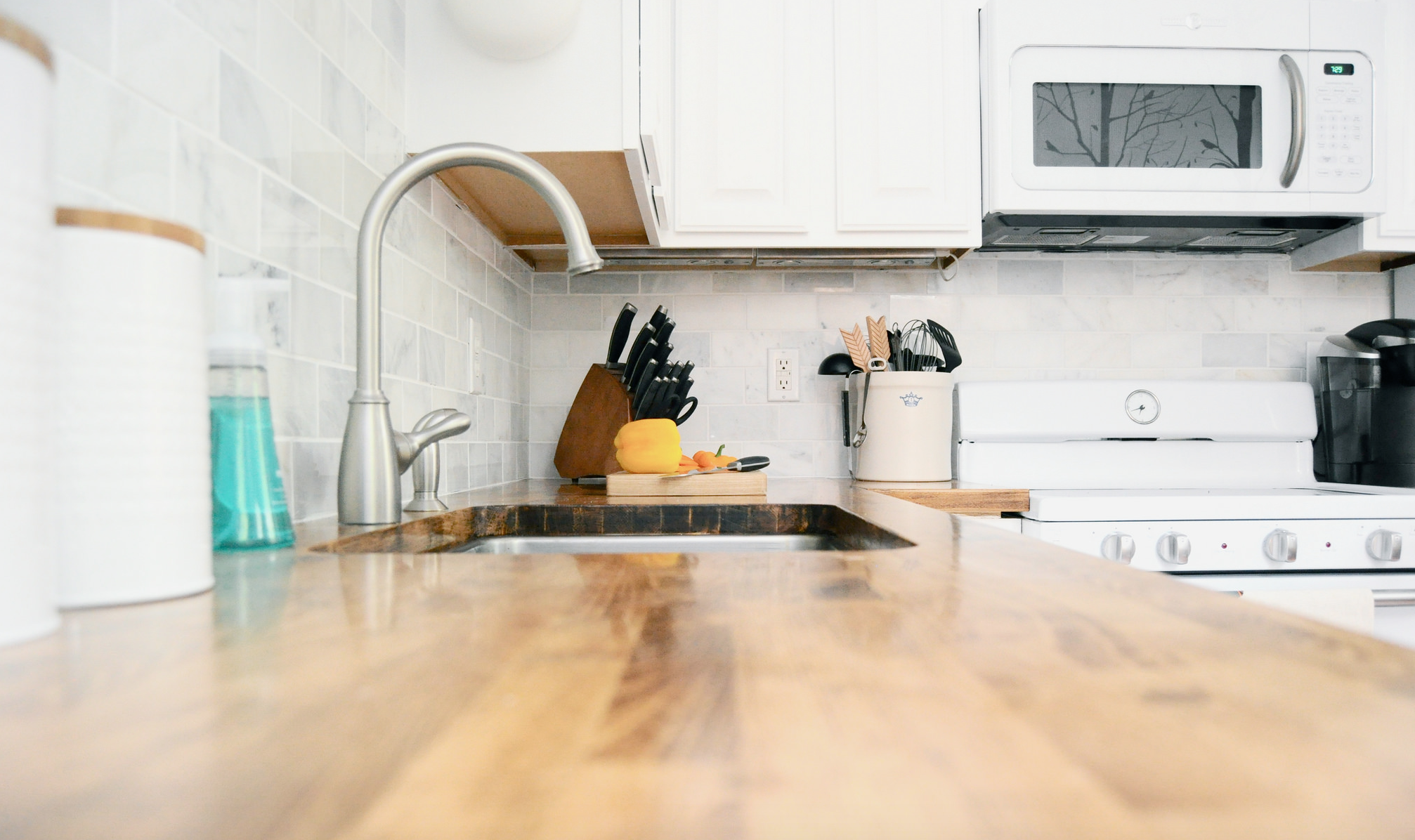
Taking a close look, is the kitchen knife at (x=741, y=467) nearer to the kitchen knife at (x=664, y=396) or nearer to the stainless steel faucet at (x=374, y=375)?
the kitchen knife at (x=664, y=396)

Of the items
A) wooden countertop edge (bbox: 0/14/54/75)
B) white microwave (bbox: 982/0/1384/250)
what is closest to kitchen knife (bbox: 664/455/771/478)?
white microwave (bbox: 982/0/1384/250)

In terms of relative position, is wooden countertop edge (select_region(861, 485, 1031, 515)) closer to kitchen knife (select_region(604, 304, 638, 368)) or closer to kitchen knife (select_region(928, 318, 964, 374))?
kitchen knife (select_region(928, 318, 964, 374))

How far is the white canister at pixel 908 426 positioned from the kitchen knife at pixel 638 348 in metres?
0.54

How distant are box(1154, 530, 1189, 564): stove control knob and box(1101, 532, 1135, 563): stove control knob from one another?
51 millimetres

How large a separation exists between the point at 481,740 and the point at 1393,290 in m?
2.77

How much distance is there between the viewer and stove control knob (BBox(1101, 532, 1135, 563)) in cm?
151

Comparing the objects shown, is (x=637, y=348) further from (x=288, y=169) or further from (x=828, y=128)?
(x=288, y=169)

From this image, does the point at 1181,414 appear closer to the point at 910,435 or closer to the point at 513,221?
the point at 910,435

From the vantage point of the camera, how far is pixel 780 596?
459mm

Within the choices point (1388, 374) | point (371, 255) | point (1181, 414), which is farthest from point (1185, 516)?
point (371, 255)

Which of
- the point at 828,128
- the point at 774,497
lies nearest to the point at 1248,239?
the point at 828,128

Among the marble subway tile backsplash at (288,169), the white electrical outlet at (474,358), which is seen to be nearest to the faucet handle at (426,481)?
the marble subway tile backsplash at (288,169)

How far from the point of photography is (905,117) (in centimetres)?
181

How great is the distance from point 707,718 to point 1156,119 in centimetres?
203
